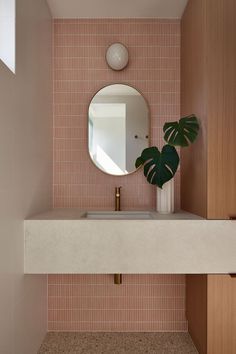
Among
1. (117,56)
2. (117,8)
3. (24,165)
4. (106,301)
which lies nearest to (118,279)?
(106,301)

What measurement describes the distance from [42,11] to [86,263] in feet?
5.08

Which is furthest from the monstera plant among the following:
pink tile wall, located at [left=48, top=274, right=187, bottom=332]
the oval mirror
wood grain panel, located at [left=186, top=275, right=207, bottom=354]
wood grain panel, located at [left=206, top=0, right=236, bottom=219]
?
pink tile wall, located at [left=48, top=274, right=187, bottom=332]

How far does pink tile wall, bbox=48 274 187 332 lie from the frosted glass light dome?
150 cm

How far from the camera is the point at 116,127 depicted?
213 centimetres

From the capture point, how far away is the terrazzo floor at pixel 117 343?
1.87 meters

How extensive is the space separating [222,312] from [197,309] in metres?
0.25

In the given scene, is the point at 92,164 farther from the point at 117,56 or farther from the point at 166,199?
the point at 117,56

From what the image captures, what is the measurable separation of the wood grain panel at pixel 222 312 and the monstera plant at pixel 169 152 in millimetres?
607

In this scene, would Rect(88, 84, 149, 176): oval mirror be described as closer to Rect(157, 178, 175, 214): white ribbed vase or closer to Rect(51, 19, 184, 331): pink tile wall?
Rect(51, 19, 184, 331): pink tile wall

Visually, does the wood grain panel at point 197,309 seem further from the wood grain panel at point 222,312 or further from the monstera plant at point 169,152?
the monstera plant at point 169,152

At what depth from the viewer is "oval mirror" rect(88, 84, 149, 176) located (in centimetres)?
214

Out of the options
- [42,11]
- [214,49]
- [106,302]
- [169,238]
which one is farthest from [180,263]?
[42,11]

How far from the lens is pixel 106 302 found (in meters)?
2.12

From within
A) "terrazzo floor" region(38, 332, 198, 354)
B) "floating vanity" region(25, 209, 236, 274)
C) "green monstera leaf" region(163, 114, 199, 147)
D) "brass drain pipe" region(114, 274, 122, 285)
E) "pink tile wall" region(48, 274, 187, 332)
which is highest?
"green monstera leaf" region(163, 114, 199, 147)
